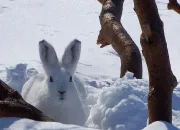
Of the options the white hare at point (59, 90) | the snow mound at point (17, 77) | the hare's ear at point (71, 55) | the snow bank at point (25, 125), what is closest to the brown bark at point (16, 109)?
the snow bank at point (25, 125)

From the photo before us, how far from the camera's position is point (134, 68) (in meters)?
3.45

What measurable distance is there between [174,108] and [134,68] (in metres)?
0.52

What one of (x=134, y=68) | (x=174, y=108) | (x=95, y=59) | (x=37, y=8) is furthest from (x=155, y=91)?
(x=37, y=8)

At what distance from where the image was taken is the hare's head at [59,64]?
11.6 ft

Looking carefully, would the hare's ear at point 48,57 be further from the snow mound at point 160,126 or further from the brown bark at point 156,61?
the snow mound at point 160,126

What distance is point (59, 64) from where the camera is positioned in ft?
12.2

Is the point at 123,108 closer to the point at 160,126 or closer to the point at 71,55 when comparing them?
the point at 71,55

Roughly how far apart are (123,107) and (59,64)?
2.45 ft


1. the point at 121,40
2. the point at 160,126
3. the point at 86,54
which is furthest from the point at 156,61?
the point at 86,54

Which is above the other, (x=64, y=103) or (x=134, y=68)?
(x=134, y=68)

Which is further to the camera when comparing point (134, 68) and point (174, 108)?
point (174, 108)

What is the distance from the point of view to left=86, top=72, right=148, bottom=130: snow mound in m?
3.14

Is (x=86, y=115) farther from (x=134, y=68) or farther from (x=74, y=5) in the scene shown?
(x=74, y=5)

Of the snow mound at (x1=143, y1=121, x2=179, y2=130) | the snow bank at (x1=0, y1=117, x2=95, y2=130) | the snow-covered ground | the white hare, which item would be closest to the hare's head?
the white hare
